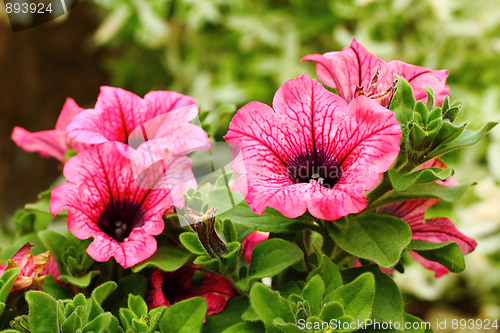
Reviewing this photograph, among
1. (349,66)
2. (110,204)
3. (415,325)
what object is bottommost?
(415,325)

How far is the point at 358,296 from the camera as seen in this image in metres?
0.38

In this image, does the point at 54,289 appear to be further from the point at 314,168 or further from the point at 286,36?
the point at 286,36

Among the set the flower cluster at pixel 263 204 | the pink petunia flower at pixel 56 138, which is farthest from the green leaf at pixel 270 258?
the pink petunia flower at pixel 56 138

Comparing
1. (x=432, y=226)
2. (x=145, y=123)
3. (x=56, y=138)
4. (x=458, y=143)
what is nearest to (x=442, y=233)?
(x=432, y=226)

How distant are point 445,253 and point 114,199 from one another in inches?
12.5

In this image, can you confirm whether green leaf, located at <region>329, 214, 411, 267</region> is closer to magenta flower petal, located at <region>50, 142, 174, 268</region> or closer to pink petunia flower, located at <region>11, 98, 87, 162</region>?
magenta flower petal, located at <region>50, 142, 174, 268</region>

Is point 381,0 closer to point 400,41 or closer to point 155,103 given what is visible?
point 400,41

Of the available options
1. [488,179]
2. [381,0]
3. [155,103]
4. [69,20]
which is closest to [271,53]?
[381,0]

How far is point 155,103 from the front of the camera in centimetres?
52

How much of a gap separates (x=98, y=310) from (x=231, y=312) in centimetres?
12

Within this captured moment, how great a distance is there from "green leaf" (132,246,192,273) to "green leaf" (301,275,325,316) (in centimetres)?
12

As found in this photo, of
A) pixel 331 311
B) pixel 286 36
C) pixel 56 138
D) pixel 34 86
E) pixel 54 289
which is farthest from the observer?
pixel 34 86

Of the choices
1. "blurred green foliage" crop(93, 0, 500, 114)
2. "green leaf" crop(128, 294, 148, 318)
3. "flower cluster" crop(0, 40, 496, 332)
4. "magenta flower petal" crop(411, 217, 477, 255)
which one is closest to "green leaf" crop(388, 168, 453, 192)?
"flower cluster" crop(0, 40, 496, 332)

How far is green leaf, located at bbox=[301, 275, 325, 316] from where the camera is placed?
383mm
